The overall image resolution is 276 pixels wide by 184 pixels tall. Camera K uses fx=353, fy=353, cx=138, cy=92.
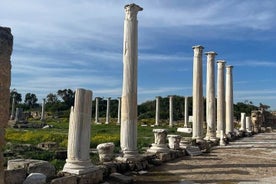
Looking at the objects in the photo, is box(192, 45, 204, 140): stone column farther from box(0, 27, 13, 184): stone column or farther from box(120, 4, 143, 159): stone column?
box(0, 27, 13, 184): stone column

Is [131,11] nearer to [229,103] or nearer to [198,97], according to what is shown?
[198,97]

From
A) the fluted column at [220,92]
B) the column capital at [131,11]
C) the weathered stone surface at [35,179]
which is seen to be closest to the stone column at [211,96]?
the fluted column at [220,92]

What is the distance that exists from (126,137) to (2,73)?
7.68 m

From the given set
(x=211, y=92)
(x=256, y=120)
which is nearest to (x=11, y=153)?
(x=211, y=92)

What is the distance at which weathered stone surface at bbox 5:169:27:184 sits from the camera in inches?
327

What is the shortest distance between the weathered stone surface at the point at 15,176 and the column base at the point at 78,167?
52.9 inches

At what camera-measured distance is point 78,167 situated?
9891mm

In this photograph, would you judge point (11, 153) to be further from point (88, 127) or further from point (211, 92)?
point (211, 92)

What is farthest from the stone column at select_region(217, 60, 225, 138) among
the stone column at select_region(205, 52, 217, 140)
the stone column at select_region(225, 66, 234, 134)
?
the stone column at select_region(205, 52, 217, 140)

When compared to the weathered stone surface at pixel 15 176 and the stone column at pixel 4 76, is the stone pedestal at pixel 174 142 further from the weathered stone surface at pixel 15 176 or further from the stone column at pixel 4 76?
the stone column at pixel 4 76

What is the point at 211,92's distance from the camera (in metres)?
24.4

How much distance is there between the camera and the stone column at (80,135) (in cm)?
1009

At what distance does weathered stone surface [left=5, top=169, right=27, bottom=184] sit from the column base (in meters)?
1.34

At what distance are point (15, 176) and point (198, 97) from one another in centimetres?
1415
